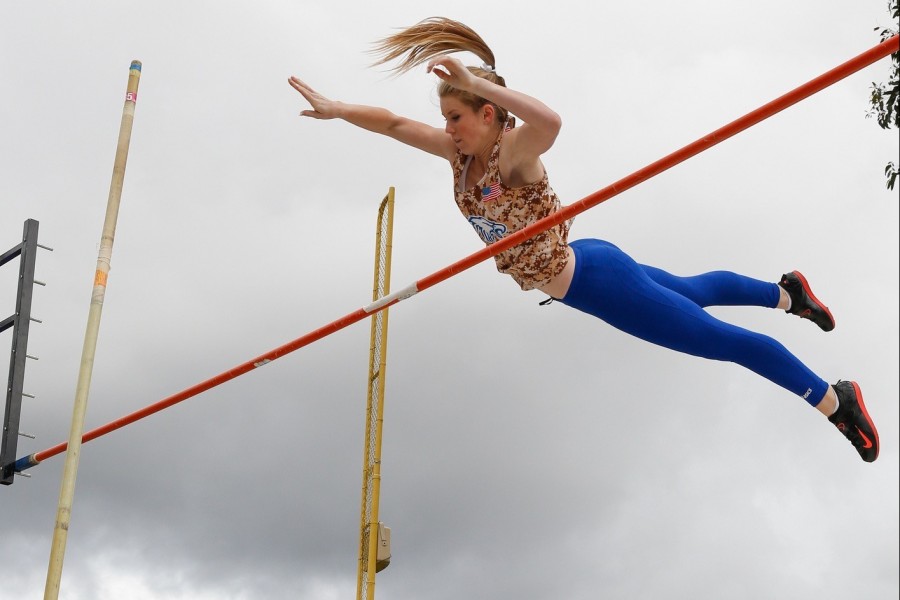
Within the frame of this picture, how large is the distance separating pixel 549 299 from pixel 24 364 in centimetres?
291

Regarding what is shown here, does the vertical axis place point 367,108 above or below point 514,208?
above

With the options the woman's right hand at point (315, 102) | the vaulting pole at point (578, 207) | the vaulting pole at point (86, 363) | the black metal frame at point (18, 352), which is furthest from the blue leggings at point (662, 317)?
the black metal frame at point (18, 352)

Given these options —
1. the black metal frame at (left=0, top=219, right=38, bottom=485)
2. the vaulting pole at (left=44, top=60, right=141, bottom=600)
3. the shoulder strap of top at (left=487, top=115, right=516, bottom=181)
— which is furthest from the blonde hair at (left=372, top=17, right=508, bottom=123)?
the black metal frame at (left=0, top=219, right=38, bottom=485)

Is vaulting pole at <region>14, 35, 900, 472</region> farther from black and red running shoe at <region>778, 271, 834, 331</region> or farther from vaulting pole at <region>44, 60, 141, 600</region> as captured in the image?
black and red running shoe at <region>778, 271, 834, 331</region>

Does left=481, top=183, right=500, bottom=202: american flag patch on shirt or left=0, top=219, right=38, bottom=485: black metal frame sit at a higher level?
left=0, top=219, right=38, bottom=485: black metal frame

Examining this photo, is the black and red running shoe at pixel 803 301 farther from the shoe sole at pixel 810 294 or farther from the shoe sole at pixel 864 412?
the shoe sole at pixel 864 412

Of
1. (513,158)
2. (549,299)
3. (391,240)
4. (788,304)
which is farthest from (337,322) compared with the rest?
(391,240)

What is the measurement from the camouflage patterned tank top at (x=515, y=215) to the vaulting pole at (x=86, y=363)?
1.31 metres

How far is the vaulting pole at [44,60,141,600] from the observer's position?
4.04m

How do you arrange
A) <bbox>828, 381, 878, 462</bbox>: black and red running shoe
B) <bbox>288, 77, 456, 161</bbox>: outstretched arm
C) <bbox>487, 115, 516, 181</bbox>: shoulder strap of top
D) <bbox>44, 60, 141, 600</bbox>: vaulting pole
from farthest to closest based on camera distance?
<bbox>828, 381, 878, 462</bbox>: black and red running shoe, <bbox>288, 77, 456, 161</bbox>: outstretched arm, <bbox>44, 60, 141, 600</bbox>: vaulting pole, <bbox>487, 115, 516, 181</bbox>: shoulder strap of top

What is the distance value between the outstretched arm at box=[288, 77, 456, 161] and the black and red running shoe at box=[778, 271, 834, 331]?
5.63ft

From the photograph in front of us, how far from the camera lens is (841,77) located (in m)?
3.23

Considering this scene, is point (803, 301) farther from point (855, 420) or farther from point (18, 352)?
point (18, 352)

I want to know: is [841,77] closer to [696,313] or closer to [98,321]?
[696,313]
